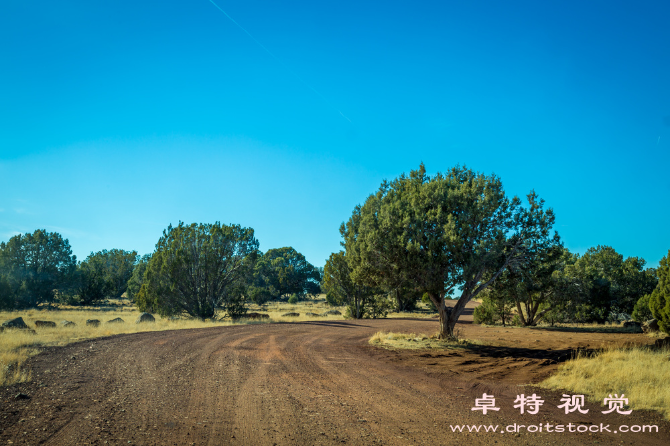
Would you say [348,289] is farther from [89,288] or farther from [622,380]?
[89,288]

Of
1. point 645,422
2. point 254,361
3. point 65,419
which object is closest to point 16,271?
point 254,361

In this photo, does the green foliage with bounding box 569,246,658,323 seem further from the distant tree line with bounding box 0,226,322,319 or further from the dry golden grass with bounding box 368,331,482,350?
the distant tree line with bounding box 0,226,322,319

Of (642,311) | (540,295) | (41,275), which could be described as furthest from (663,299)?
(41,275)

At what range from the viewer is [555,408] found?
730 cm

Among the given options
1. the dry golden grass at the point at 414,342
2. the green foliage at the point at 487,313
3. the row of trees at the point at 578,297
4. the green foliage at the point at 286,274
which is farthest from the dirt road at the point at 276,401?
the green foliage at the point at 286,274

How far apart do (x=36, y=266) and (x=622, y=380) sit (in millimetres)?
57231

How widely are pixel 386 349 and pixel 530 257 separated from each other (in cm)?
822

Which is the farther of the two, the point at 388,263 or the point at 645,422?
the point at 388,263

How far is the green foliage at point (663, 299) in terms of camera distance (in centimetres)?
1866

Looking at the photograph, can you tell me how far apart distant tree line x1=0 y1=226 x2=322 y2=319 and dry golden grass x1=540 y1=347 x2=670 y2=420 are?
86.5ft

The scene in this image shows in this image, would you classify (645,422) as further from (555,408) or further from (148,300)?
(148,300)

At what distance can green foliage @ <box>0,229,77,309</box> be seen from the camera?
138 ft

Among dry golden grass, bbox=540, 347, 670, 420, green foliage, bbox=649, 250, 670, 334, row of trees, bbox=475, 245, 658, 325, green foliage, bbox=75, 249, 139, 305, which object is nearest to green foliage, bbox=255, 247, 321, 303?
green foliage, bbox=75, 249, 139, 305

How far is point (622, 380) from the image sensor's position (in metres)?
8.71
